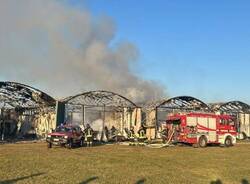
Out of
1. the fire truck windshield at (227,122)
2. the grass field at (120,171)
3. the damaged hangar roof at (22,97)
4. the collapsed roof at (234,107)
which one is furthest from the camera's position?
the collapsed roof at (234,107)

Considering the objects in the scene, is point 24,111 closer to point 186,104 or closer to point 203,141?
point 186,104

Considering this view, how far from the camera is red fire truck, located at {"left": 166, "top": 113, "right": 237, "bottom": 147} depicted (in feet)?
120

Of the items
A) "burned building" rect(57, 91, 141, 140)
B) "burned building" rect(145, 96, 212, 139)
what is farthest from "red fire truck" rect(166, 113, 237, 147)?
"burned building" rect(145, 96, 212, 139)

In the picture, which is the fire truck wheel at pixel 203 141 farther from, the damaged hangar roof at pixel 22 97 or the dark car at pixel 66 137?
the damaged hangar roof at pixel 22 97

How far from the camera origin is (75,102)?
48344 mm

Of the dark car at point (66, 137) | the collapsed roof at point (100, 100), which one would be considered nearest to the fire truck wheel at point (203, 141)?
the dark car at point (66, 137)

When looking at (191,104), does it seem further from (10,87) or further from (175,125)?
(10,87)

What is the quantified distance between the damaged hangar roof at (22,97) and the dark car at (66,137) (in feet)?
46.0

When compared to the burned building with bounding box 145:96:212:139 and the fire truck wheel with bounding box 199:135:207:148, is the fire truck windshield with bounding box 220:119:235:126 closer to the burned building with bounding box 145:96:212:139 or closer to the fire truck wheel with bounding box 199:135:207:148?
the fire truck wheel with bounding box 199:135:207:148

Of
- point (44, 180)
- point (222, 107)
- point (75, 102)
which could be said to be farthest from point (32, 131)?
point (44, 180)

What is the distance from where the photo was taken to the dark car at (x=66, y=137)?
105 feet

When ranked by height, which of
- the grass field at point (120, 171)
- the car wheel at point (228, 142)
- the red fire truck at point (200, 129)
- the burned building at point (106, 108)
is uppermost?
the burned building at point (106, 108)

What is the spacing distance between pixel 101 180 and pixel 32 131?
41533 mm

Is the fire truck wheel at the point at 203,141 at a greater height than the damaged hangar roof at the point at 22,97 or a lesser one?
lesser
